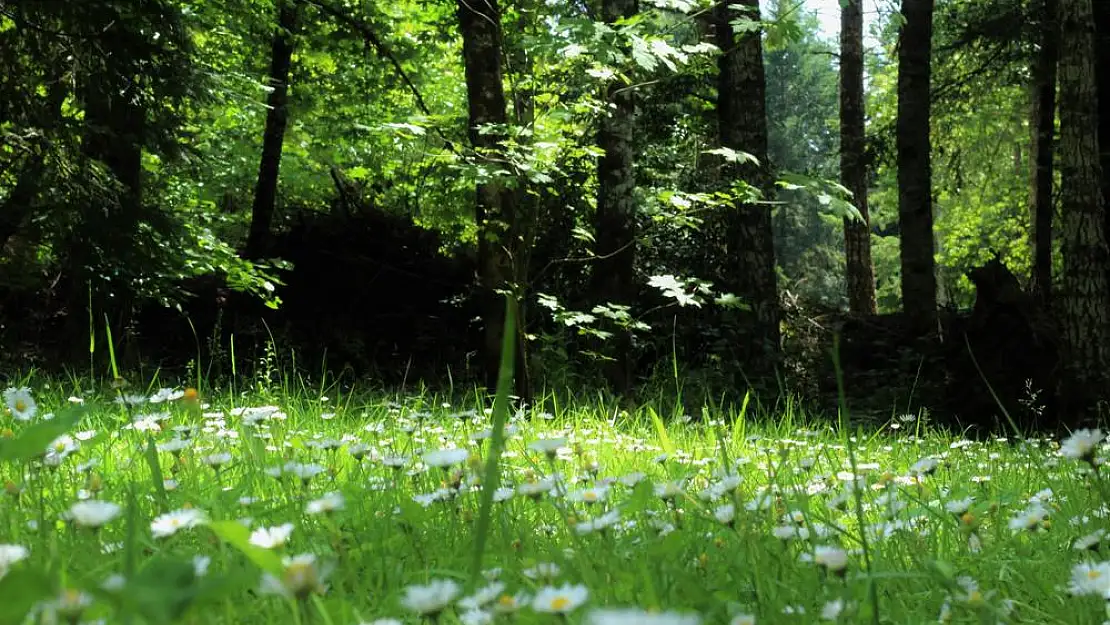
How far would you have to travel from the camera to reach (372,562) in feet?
5.35

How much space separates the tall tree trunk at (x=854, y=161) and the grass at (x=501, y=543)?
1040cm

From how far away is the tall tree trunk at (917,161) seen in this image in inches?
394

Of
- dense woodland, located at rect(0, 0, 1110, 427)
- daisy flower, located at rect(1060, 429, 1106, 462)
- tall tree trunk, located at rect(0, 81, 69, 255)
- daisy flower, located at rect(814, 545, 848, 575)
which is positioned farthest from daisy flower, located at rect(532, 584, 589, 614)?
tall tree trunk, located at rect(0, 81, 69, 255)

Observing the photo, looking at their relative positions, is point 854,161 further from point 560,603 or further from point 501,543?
point 560,603

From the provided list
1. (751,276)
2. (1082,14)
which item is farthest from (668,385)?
(1082,14)

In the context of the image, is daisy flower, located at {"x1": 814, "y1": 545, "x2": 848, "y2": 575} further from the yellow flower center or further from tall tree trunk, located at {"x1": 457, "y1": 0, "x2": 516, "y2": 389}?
tall tree trunk, located at {"x1": 457, "y1": 0, "x2": 516, "y2": 389}

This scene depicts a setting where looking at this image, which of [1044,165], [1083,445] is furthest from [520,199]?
[1044,165]

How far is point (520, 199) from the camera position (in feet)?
18.0

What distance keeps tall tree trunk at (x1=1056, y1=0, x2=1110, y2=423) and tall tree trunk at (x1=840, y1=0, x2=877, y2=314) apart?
4.93 m

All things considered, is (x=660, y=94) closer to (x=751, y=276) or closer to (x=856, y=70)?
(x=751, y=276)

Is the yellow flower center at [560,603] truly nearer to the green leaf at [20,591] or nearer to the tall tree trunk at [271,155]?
the green leaf at [20,591]

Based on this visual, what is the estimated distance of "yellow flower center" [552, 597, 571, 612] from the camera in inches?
35.8

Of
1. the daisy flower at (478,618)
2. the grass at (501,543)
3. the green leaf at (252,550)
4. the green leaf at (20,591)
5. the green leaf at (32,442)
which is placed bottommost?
the grass at (501,543)

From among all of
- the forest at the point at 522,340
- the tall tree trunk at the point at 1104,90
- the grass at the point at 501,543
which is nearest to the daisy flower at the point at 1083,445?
the forest at the point at 522,340
